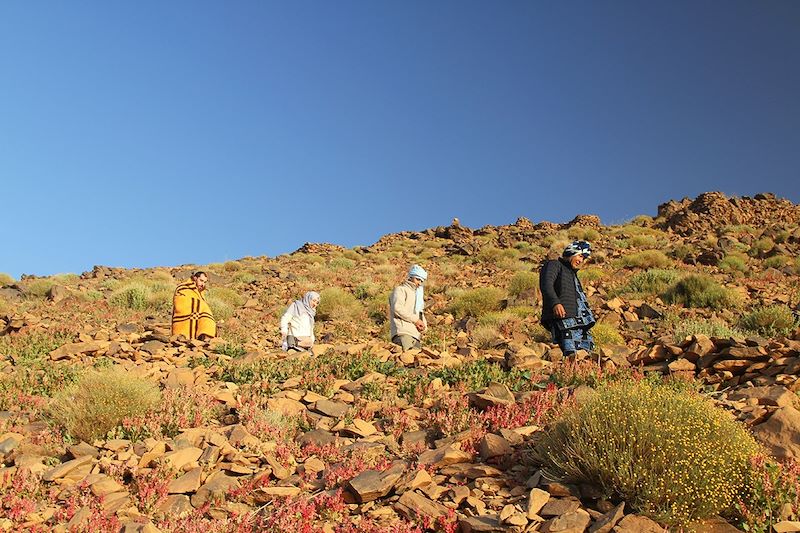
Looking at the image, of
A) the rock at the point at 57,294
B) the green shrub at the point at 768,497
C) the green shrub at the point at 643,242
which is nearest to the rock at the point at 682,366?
the green shrub at the point at 768,497

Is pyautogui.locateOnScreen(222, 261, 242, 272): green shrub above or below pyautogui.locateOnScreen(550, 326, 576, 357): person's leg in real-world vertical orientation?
above

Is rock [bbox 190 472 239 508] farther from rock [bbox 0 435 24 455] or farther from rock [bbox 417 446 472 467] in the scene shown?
rock [bbox 0 435 24 455]

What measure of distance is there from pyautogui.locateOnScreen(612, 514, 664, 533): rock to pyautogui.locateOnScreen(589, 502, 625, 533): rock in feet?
0.09

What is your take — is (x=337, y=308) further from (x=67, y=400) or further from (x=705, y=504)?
(x=705, y=504)

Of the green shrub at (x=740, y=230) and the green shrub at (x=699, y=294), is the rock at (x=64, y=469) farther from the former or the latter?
the green shrub at (x=740, y=230)

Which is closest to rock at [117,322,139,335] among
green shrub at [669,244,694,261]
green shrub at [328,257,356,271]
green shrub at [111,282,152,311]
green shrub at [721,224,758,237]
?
green shrub at [111,282,152,311]

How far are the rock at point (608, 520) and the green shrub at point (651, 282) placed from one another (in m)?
13.7

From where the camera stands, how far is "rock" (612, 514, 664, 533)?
3.29 metres

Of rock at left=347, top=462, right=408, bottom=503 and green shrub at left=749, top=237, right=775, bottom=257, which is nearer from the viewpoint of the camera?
rock at left=347, top=462, right=408, bottom=503

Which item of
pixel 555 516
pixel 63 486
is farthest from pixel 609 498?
pixel 63 486

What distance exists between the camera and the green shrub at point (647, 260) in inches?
804

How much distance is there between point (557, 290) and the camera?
811 centimetres

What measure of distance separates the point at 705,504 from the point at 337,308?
45.8 ft

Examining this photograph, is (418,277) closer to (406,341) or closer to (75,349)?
(406,341)
